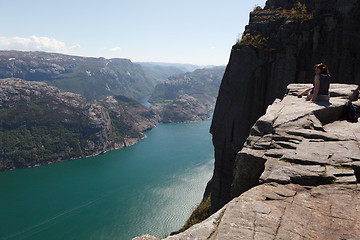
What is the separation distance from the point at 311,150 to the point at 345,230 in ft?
14.3

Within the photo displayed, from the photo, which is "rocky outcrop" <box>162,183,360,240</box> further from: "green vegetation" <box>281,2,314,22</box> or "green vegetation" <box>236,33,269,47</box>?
"green vegetation" <box>281,2,314,22</box>

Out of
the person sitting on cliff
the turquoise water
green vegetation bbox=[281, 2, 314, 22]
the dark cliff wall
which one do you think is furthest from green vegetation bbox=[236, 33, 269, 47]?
the turquoise water

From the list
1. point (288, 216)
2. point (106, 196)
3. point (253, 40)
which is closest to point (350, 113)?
point (288, 216)

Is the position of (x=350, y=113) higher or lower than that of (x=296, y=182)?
higher

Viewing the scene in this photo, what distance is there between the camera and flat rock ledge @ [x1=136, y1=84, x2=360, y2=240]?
261 inches

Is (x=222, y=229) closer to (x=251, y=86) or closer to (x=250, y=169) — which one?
(x=250, y=169)

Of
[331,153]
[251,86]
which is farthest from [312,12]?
[331,153]

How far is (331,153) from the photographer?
32.4ft

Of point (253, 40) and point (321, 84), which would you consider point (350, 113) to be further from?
point (253, 40)

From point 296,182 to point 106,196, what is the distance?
11677 centimetres

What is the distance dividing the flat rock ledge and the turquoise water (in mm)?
73232

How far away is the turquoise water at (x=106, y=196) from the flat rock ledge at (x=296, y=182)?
7323 cm

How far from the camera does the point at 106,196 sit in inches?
4427

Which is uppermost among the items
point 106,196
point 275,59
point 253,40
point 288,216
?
point 253,40
